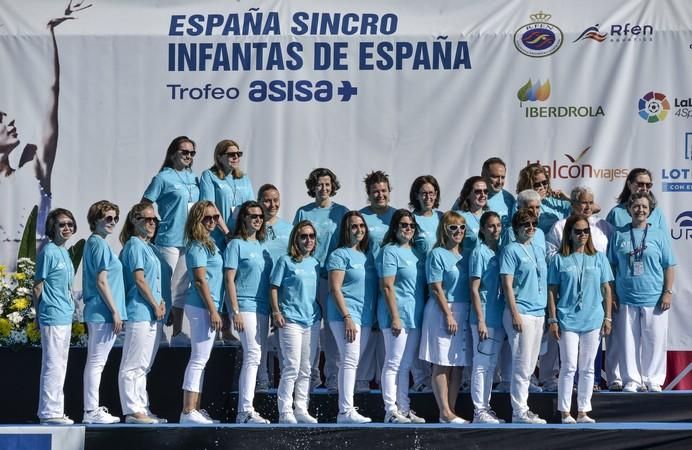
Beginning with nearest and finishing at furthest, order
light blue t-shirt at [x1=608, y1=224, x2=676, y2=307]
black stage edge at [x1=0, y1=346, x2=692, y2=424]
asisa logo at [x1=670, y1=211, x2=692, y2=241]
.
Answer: black stage edge at [x1=0, y1=346, x2=692, y2=424] → light blue t-shirt at [x1=608, y1=224, x2=676, y2=307] → asisa logo at [x1=670, y1=211, x2=692, y2=241]

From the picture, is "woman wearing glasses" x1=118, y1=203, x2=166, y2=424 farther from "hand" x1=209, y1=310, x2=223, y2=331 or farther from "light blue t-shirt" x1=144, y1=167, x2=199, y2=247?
"light blue t-shirt" x1=144, y1=167, x2=199, y2=247

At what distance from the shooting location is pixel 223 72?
428 inches

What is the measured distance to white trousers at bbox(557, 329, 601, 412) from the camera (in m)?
8.85

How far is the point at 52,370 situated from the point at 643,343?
4.11 metres

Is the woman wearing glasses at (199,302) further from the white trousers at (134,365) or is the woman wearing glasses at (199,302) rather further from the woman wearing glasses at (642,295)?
the woman wearing glasses at (642,295)

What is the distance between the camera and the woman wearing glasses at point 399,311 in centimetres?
888

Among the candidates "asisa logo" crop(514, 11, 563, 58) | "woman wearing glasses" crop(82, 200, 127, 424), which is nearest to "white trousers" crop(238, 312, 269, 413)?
"woman wearing glasses" crop(82, 200, 127, 424)

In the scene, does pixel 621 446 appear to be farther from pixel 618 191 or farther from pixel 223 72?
pixel 223 72

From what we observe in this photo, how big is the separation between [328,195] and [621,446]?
2.62 meters

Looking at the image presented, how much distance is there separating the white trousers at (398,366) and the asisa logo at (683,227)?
2.64m

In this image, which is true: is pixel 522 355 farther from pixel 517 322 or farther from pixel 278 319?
pixel 278 319

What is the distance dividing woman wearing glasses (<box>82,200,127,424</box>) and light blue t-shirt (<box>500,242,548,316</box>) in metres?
2.58

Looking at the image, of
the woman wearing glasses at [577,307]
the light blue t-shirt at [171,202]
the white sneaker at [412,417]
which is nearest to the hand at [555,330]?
the woman wearing glasses at [577,307]

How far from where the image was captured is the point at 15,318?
31.1 feet
